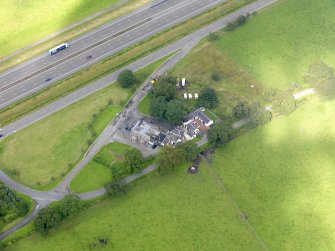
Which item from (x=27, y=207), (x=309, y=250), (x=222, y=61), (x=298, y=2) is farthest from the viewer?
(x=298, y=2)

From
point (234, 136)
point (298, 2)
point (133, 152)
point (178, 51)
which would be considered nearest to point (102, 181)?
point (133, 152)

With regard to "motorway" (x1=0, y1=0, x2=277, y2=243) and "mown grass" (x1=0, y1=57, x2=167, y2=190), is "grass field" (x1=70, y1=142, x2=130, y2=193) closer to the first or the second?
"motorway" (x1=0, y1=0, x2=277, y2=243)

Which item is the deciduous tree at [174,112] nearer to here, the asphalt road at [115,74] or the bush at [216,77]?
the bush at [216,77]

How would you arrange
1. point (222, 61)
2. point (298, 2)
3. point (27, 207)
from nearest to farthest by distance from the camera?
point (27, 207)
point (222, 61)
point (298, 2)

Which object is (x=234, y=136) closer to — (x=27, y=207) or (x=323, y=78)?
(x=323, y=78)

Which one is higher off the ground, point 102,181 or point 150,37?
Answer: point 150,37

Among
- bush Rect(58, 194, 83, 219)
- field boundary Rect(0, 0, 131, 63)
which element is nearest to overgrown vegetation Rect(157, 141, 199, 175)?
bush Rect(58, 194, 83, 219)

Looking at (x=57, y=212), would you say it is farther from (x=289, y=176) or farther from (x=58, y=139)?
(x=289, y=176)
